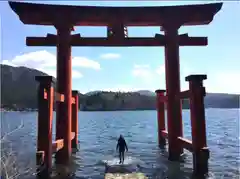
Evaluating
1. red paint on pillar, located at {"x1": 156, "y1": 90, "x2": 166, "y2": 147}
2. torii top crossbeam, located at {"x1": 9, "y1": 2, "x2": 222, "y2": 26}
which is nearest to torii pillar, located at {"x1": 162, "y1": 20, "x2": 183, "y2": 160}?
torii top crossbeam, located at {"x1": 9, "y1": 2, "x2": 222, "y2": 26}

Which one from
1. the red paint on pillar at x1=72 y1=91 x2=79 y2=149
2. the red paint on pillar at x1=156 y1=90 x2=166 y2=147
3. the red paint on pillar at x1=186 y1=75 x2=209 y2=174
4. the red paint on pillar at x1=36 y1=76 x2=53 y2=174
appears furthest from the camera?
the red paint on pillar at x1=156 y1=90 x2=166 y2=147

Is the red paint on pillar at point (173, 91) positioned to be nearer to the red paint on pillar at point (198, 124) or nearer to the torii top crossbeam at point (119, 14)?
the torii top crossbeam at point (119, 14)

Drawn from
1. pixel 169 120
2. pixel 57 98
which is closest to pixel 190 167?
pixel 169 120

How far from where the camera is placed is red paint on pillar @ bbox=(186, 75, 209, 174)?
8125 mm

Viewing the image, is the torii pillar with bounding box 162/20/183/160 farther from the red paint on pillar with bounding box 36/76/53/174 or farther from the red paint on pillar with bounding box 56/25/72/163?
the red paint on pillar with bounding box 36/76/53/174

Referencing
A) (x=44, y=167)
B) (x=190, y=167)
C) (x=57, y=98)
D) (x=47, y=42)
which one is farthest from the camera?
(x=47, y=42)

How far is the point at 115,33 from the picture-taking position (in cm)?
1050

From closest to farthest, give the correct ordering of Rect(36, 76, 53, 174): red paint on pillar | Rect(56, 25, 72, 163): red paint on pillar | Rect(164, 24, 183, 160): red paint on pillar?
Rect(36, 76, 53, 174): red paint on pillar, Rect(56, 25, 72, 163): red paint on pillar, Rect(164, 24, 183, 160): red paint on pillar

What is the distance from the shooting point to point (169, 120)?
10297 millimetres

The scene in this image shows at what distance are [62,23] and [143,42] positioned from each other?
3.32m

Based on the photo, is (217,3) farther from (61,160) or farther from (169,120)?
(61,160)

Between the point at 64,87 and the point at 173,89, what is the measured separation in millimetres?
4337

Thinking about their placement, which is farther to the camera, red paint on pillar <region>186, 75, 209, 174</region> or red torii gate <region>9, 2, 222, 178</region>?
red torii gate <region>9, 2, 222, 178</region>

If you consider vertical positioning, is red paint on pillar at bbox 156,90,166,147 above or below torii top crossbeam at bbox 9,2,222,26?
below
